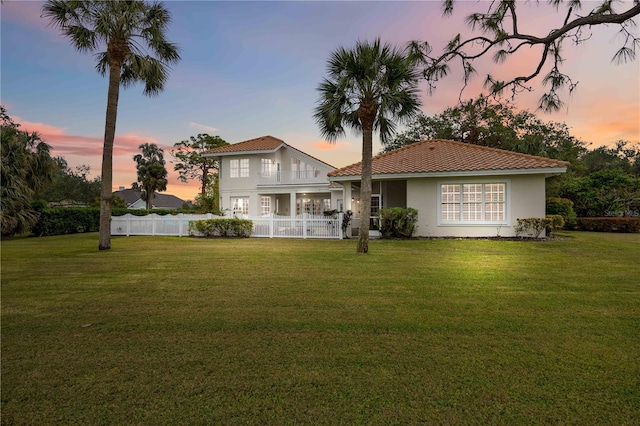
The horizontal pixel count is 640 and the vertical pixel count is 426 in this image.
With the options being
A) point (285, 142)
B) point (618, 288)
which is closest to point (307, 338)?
point (618, 288)

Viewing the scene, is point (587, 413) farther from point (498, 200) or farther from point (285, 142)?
point (285, 142)

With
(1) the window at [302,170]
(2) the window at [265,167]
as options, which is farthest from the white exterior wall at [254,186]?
(1) the window at [302,170]

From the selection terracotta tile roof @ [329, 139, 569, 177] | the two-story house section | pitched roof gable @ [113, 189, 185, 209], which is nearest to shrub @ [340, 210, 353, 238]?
terracotta tile roof @ [329, 139, 569, 177]

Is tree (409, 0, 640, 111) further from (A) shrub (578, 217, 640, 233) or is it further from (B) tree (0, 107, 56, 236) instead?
(B) tree (0, 107, 56, 236)

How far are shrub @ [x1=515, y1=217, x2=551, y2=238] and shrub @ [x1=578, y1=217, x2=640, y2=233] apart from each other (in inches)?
410

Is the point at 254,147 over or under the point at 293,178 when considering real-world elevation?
over

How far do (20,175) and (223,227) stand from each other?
12443mm

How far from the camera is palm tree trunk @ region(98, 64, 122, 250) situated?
1234 centimetres

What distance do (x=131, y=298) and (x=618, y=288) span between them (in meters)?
8.79

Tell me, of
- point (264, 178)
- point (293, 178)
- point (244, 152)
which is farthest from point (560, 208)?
point (244, 152)

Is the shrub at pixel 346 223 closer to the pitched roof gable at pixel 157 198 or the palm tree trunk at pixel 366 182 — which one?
the palm tree trunk at pixel 366 182

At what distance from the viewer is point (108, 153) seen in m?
12.4

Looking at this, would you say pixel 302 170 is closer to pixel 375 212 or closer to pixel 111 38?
pixel 375 212

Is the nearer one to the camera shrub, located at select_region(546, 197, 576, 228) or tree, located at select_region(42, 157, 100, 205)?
shrub, located at select_region(546, 197, 576, 228)
